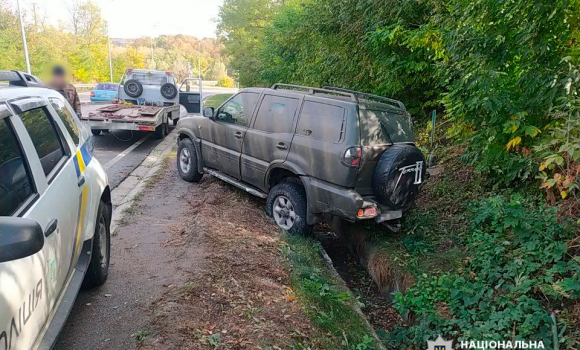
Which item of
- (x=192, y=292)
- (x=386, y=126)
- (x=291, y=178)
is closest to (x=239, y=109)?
(x=291, y=178)

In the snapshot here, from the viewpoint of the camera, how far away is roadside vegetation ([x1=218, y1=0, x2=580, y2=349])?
12.6 feet

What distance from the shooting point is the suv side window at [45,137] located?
2.79 metres

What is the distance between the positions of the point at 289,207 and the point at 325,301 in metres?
1.79

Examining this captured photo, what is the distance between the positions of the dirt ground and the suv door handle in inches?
39.4

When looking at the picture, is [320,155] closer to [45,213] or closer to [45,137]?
[45,137]

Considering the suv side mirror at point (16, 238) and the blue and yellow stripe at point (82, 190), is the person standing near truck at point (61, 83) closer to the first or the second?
the blue and yellow stripe at point (82, 190)

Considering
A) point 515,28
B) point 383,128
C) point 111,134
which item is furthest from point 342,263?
point 111,134

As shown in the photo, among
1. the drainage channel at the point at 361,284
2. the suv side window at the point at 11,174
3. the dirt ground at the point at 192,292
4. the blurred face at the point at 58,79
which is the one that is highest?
the blurred face at the point at 58,79

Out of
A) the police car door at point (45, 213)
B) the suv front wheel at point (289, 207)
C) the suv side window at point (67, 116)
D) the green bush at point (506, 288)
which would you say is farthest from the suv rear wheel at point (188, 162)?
the green bush at point (506, 288)

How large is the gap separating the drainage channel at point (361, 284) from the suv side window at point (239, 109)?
7.24 ft

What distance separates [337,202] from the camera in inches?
198

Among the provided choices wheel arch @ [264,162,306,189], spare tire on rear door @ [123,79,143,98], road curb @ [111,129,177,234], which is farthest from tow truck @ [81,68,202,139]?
wheel arch @ [264,162,306,189]

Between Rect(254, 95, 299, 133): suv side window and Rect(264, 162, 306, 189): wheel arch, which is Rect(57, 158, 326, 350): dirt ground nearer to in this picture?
Rect(264, 162, 306, 189): wheel arch

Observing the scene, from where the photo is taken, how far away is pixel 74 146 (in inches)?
142
